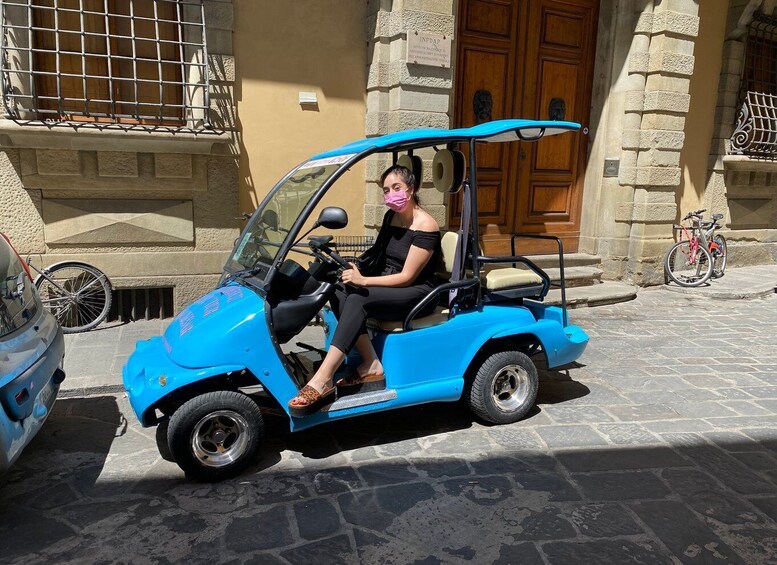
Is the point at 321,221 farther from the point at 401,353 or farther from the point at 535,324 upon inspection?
the point at 535,324

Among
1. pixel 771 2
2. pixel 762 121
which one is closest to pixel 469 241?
pixel 762 121

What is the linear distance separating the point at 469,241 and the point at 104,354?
350 centimetres

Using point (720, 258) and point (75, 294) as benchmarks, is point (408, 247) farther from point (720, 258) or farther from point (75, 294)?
point (720, 258)

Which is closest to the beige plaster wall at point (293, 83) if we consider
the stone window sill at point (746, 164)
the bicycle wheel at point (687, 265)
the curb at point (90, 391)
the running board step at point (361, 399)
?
the curb at point (90, 391)

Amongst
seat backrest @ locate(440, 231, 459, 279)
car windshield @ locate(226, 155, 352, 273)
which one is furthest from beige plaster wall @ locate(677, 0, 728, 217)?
→ car windshield @ locate(226, 155, 352, 273)

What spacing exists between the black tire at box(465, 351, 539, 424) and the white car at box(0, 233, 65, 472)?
2491 mm

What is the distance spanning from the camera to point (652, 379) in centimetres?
518

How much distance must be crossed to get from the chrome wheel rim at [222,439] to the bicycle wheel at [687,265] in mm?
7545

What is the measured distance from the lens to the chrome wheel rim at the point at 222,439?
10.9 feet

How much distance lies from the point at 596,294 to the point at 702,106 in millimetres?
3818

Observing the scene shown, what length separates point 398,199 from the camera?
3.80 meters

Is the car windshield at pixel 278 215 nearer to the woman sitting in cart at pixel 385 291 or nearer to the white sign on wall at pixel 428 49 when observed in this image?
the woman sitting in cart at pixel 385 291

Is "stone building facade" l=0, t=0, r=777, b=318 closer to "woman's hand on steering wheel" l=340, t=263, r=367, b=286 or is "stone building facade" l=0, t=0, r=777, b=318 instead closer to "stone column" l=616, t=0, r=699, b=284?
"stone column" l=616, t=0, r=699, b=284

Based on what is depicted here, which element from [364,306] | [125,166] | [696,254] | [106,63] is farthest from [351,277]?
[696,254]
